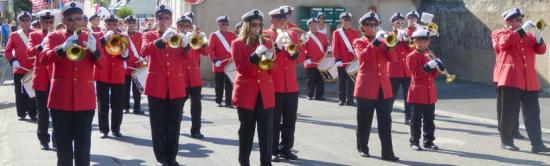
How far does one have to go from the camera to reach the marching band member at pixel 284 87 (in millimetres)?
8688

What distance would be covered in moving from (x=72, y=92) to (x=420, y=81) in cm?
466

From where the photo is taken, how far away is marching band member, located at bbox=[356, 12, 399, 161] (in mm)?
8867

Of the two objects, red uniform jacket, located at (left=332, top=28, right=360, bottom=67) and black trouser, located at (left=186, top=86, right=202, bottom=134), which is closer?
black trouser, located at (left=186, top=86, right=202, bottom=134)

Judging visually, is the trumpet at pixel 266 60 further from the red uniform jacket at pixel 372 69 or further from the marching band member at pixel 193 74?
the marching band member at pixel 193 74

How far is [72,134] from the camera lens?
735 centimetres

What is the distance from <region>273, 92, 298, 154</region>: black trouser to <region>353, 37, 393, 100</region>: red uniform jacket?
2.69ft

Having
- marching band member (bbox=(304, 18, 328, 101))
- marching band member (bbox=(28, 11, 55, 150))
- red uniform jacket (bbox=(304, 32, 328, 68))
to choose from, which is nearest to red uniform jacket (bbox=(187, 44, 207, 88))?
marching band member (bbox=(28, 11, 55, 150))

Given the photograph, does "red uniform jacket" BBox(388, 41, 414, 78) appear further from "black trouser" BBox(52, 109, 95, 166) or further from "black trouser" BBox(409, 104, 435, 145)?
"black trouser" BBox(52, 109, 95, 166)

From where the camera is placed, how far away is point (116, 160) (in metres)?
9.22

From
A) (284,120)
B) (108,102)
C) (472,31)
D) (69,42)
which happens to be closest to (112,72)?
(108,102)

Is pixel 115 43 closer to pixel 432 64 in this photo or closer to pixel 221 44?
pixel 432 64

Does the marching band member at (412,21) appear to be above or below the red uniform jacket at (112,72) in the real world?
above

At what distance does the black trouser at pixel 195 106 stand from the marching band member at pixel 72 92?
11.0 feet

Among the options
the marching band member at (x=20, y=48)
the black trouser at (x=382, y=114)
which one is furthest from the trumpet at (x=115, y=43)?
the marching band member at (x=20, y=48)
